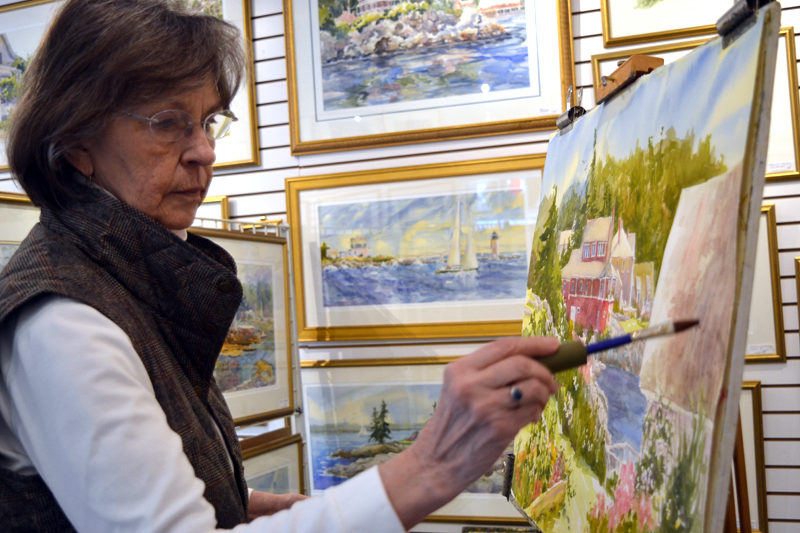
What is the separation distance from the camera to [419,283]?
102 inches

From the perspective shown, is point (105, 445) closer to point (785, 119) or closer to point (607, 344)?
point (607, 344)

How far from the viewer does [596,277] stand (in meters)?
1.32

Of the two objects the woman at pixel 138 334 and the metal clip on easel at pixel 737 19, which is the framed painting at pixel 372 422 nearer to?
the woman at pixel 138 334

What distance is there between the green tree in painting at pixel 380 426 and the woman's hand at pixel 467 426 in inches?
72.8

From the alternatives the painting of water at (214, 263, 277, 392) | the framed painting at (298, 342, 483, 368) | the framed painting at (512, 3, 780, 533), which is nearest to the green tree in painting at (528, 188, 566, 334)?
the framed painting at (512, 3, 780, 533)

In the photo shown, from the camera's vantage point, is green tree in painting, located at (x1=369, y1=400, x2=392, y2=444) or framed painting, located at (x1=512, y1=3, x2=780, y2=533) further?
green tree in painting, located at (x1=369, y1=400, x2=392, y2=444)

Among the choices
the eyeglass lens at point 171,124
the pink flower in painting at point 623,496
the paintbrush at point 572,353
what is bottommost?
the pink flower in painting at point 623,496

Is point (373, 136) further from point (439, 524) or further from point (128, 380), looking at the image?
point (128, 380)

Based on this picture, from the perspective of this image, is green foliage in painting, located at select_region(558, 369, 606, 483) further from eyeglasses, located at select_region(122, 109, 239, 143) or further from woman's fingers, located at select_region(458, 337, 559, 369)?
eyeglasses, located at select_region(122, 109, 239, 143)

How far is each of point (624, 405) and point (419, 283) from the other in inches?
58.3

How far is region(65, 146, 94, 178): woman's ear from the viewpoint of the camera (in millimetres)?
1037

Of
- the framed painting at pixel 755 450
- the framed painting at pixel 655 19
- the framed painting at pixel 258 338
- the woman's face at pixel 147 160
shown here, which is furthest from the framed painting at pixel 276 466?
the framed painting at pixel 655 19

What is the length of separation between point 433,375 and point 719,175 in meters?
1.80

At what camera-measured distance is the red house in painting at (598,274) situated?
118 cm
